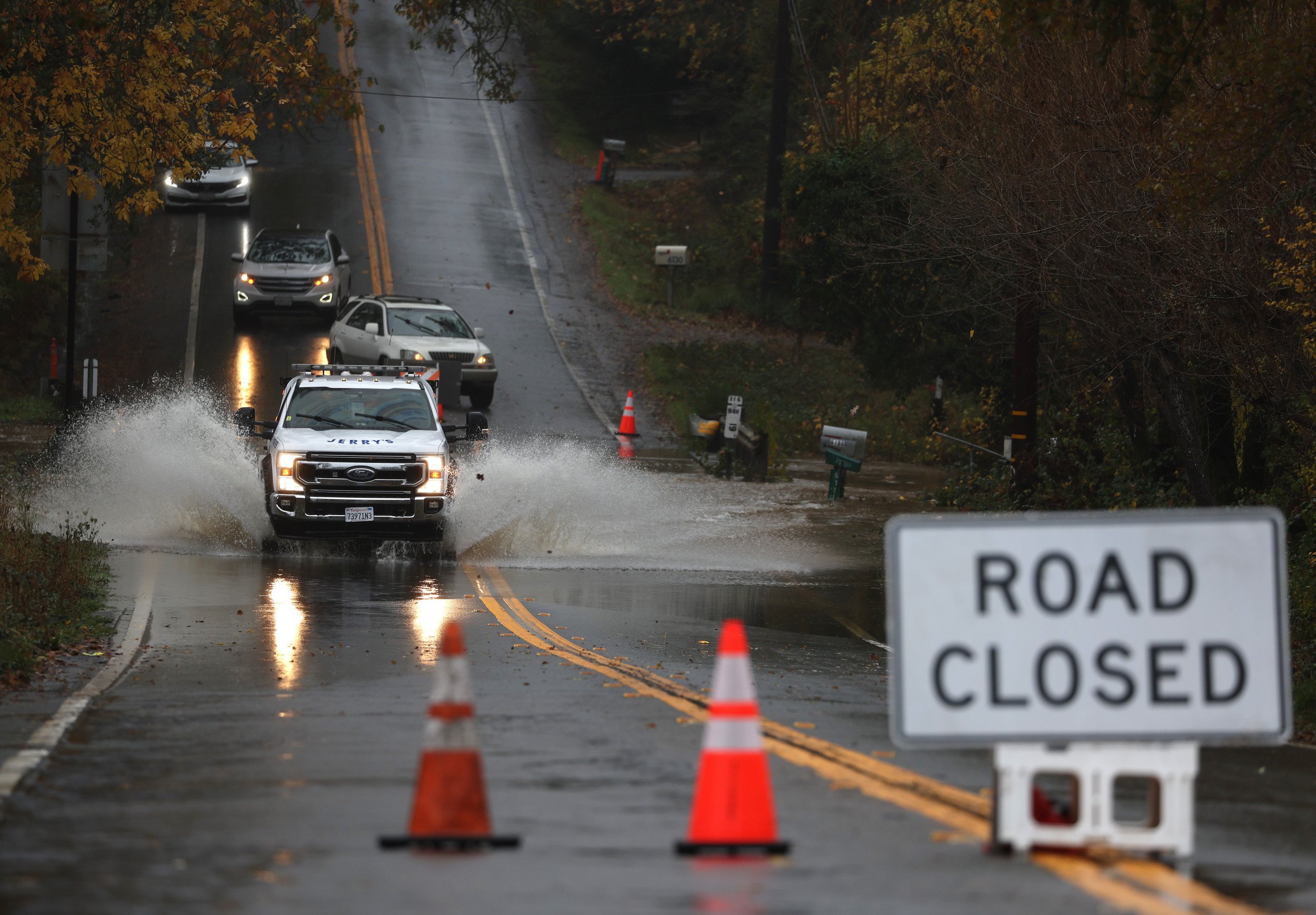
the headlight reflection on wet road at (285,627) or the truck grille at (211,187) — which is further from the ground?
the truck grille at (211,187)

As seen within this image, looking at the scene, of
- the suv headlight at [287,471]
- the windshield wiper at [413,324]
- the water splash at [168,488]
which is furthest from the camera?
the windshield wiper at [413,324]

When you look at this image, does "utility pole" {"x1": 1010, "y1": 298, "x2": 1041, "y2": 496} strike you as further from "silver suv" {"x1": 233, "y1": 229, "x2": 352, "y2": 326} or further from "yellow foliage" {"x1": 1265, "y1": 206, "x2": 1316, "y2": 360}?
"silver suv" {"x1": 233, "y1": 229, "x2": 352, "y2": 326}

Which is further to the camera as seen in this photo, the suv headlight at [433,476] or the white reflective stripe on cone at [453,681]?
the suv headlight at [433,476]

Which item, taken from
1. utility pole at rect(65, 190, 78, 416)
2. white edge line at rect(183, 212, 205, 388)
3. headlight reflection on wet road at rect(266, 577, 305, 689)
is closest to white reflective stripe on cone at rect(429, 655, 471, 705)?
headlight reflection on wet road at rect(266, 577, 305, 689)

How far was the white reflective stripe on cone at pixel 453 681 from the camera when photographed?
6332mm

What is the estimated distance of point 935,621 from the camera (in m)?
6.39

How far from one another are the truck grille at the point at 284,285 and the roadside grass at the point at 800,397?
759 centimetres

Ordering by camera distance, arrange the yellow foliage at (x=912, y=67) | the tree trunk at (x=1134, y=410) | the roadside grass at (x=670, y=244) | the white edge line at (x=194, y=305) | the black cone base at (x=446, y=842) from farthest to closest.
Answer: the roadside grass at (x=670, y=244) → the white edge line at (x=194, y=305) → the yellow foliage at (x=912, y=67) → the tree trunk at (x=1134, y=410) → the black cone base at (x=446, y=842)

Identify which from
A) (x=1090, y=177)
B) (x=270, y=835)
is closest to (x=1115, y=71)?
(x=1090, y=177)

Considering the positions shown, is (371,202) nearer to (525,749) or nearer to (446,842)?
(525,749)

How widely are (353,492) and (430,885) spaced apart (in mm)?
12393

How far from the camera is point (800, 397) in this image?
37156mm

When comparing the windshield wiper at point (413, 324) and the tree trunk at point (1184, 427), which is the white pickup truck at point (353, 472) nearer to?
the tree trunk at point (1184, 427)

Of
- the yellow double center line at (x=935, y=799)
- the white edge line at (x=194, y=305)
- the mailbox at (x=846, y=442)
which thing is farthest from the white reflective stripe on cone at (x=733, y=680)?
the white edge line at (x=194, y=305)
